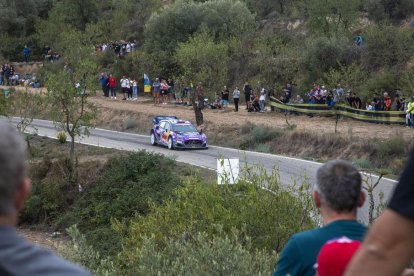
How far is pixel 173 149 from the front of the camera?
126ft

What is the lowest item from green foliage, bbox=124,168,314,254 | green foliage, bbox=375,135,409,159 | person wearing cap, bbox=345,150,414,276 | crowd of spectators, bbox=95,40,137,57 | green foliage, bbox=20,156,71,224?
green foliage, bbox=20,156,71,224

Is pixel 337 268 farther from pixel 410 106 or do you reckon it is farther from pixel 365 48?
pixel 365 48

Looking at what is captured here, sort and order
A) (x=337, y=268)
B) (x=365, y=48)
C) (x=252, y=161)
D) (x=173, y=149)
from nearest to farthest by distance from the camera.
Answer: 1. (x=337, y=268)
2. (x=252, y=161)
3. (x=173, y=149)
4. (x=365, y=48)

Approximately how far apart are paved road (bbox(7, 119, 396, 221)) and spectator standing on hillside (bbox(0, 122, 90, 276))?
18.6 m

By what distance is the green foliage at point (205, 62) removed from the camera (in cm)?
4494

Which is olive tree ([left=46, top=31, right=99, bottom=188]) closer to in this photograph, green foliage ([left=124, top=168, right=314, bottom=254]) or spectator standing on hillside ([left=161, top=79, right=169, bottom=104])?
spectator standing on hillside ([left=161, top=79, right=169, bottom=104])

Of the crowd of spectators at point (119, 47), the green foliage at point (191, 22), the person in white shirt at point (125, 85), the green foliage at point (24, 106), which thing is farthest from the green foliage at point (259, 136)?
the crowd of spectators at point (119, 47)

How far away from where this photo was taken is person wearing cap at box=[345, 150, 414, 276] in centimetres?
264

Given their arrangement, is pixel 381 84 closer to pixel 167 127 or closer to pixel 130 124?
pixel 167 127

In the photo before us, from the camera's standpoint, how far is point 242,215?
1455 centimetres

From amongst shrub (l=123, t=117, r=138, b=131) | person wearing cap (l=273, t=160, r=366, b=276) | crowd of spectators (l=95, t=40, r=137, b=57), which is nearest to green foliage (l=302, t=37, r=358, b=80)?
shrub (l=123, t=117, r=138, b=131)

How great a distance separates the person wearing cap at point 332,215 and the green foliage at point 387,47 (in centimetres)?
4527

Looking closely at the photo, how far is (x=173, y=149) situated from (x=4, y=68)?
3070cm

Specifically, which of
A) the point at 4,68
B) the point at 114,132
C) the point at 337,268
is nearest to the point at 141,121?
the point at 114,132
